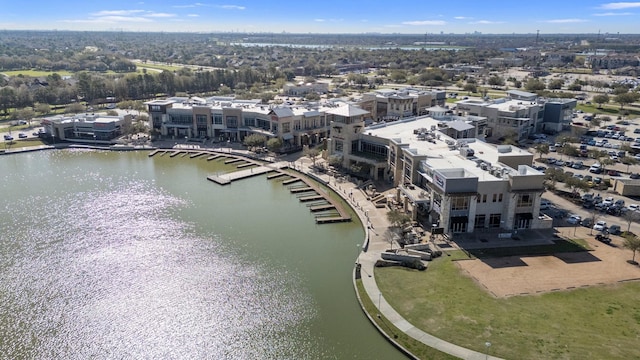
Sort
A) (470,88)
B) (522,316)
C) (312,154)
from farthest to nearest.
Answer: (470,88) < (312,154) < (522,316)

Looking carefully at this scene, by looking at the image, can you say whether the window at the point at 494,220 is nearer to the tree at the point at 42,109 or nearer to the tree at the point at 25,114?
the tree at the point at 25,114

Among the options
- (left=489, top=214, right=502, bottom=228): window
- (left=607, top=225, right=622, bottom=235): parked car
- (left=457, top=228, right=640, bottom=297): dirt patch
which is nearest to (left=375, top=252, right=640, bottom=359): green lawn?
(left=457, top=228, right=640, bottom=297): dirt patch

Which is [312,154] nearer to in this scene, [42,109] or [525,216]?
[525,216]

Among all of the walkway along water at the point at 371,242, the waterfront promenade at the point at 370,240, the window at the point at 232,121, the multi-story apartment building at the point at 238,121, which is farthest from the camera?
the window at the point at 232,121

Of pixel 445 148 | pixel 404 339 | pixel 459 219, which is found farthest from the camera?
pixel 445 148

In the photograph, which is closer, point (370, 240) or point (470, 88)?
point (370, 240)

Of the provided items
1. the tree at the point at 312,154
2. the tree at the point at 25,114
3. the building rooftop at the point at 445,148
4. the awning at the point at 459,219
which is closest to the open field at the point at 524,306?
the awning at the point at 459,219

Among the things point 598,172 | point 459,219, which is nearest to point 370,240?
point 459,219
